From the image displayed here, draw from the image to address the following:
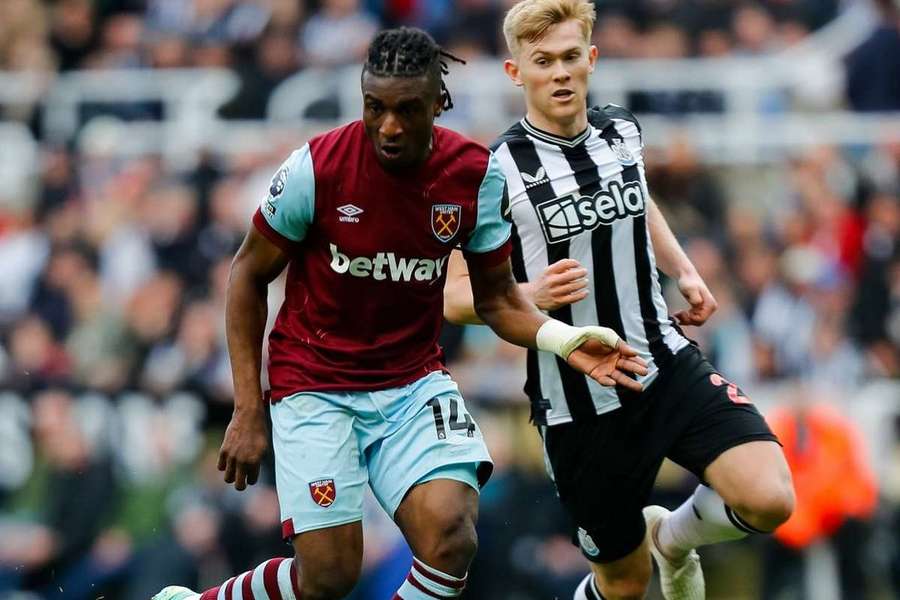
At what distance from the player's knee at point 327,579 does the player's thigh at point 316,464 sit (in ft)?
0.46

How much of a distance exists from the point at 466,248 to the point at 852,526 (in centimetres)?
607

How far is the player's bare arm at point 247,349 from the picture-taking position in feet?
21.0

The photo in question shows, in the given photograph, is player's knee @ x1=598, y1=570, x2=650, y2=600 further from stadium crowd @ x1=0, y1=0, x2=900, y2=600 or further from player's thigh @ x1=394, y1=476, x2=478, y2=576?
stadium crowd @ x1=0, y1=0, x2=900, y2=600

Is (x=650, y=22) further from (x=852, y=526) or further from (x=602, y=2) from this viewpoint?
(x=852, y=526)

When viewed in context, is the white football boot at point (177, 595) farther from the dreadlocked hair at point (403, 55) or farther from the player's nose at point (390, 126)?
the dreadlocked hair at point (403, 55)

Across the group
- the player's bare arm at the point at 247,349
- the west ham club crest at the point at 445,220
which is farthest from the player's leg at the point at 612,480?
the player's bare arm at the point at 247,349

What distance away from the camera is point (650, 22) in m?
15.3

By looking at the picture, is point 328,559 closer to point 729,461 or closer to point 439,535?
point 439,535

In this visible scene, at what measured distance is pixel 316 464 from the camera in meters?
6.48

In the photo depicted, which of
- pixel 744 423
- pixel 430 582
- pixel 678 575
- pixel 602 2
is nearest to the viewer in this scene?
pixel 430 582

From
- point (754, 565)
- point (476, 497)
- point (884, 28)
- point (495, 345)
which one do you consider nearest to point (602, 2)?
point (884, 28)

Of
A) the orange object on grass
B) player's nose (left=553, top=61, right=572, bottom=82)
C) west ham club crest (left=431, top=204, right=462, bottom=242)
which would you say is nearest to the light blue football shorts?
west ham club crest (left=431, top=204, right=462, bottom=242)

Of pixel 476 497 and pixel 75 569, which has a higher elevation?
pixel 476 497

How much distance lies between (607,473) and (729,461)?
0.58 m
